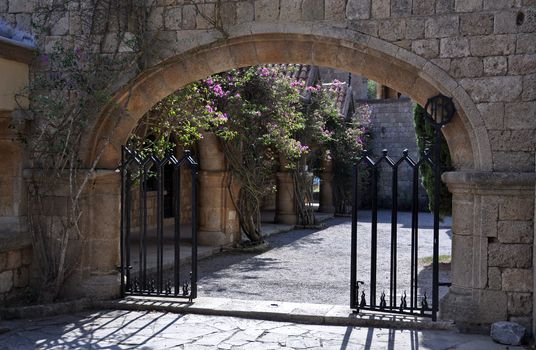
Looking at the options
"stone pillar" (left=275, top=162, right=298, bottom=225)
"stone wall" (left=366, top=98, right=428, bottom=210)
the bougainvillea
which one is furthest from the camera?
"stone wall" (left=366, top=98, right=428, bottom=210)

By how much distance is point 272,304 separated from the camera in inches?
235

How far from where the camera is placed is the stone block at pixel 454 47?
5.12m

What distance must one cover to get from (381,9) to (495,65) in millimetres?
1085

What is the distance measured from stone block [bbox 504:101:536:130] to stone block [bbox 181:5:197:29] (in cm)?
291

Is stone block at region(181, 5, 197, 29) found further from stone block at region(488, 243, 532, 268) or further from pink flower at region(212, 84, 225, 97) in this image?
stone block at region(488, 243, 532, 268)

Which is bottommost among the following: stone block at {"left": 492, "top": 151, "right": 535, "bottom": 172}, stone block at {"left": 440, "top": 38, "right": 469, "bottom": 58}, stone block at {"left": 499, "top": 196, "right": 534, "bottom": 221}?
stone block at {"left": 499, "top": 196, "right": 534, "bottom": 221}

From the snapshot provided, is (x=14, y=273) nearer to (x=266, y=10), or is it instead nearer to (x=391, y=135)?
(x=266, y=10)

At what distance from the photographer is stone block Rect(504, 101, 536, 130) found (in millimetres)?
5000

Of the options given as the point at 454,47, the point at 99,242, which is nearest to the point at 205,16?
the point at 454,47

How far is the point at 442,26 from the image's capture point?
17.0ft

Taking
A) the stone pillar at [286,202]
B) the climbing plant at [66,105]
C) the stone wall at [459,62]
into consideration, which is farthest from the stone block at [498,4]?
the stone pillar at [286,202]

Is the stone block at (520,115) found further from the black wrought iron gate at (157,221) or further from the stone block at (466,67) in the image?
the black wrought iron gate at (157,221)

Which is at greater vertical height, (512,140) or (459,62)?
(459,62)

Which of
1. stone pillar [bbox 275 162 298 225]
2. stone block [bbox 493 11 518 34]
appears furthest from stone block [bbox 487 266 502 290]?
stone pillar [bbox 275 162 298 225]
